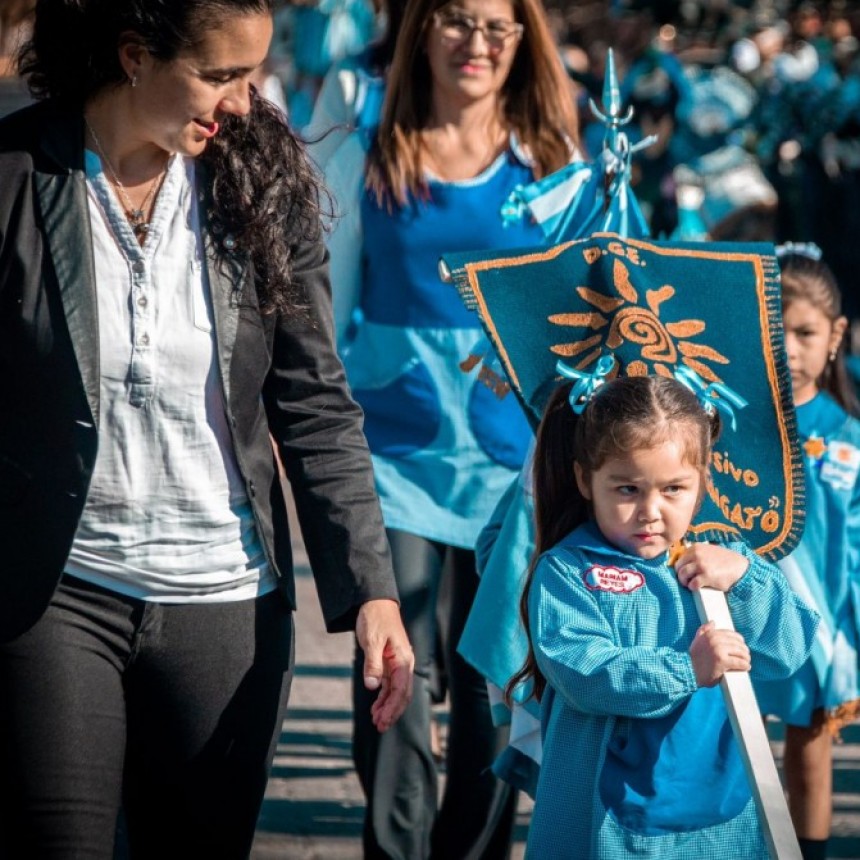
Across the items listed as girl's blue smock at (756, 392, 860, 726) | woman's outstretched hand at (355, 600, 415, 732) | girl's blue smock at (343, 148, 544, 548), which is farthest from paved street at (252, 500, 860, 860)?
woman's outstretched hand at (355, 600, 415, 732)

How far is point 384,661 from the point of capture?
2.79 m

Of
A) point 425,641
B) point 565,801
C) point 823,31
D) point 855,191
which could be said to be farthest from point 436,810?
point 823,31

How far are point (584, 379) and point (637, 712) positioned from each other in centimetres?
70

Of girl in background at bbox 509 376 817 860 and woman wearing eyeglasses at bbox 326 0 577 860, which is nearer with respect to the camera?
girl in background at bbox 509 376 817 860

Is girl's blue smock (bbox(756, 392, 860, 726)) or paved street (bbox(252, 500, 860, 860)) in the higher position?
girl's blue smock (bbox(756, 392, 860, 726))

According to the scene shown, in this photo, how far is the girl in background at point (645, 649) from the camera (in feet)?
9.57

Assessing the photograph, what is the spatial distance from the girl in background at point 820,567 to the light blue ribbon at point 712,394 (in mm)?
989

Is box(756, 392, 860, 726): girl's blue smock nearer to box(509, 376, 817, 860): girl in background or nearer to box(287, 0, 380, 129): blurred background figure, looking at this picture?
box(509, 376, 817, 860): girl in background

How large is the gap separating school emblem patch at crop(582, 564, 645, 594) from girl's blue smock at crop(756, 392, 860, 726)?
4.12 feet

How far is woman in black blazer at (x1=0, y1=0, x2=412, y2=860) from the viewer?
256 centimetres

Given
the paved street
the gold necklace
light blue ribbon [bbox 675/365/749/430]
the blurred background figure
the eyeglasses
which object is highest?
the blurred background figure

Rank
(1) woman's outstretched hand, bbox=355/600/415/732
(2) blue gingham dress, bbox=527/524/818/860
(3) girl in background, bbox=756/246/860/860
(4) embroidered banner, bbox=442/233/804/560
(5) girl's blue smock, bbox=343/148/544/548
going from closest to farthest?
(1) woman's outstretched hand, bbox=355/600/415/732
(2) blue gingham dress, bbox=527/524/818/860
(4) embroidered banner, bbox=442/233/804/560
(5) girl's blue smock, bbox=343/148/544/548
(3) girl in background, bbox=756/246/860/860

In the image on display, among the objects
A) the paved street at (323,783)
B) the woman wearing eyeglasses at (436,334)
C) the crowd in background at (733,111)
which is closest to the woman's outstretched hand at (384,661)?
the woman wearing eyeglasses at (436,334)

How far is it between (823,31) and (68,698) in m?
9.87
